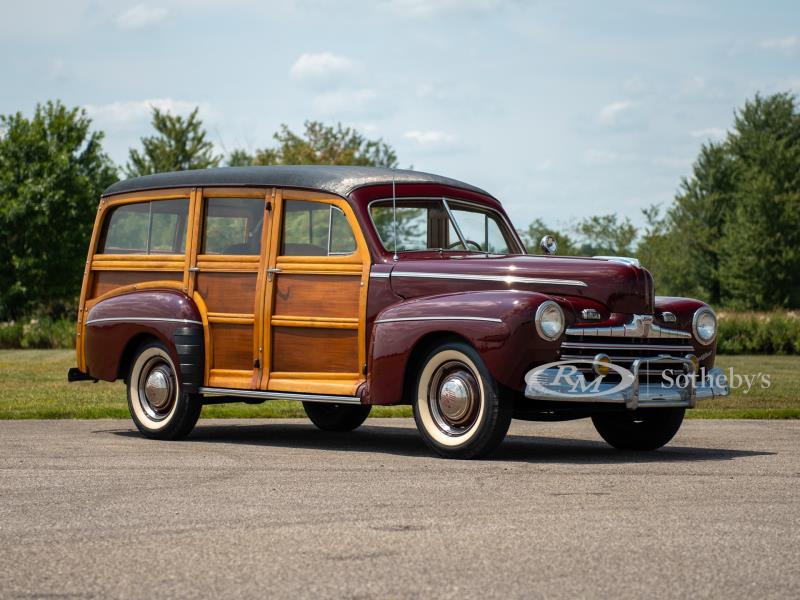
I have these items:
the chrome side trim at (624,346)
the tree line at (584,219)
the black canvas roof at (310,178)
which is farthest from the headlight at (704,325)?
the tree line at (584,219)

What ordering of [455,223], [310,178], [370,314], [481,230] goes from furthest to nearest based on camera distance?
[481,230] → [455,223] → [310,178] → [370,314]

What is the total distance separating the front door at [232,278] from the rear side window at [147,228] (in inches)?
11.5

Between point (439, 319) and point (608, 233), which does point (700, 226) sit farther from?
point (439, 319)

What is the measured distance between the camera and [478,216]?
36.0 ft

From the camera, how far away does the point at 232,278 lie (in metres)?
10.8

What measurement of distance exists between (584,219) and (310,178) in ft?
227

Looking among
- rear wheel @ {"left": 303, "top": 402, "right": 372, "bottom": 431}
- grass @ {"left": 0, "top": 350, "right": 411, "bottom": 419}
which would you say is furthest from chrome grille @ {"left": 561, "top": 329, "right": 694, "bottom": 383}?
grass @ {"left": 0, "top": 350, "right": 411, "bottom": 419}

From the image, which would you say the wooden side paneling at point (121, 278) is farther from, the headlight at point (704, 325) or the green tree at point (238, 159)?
the green tree at point (238, 159)

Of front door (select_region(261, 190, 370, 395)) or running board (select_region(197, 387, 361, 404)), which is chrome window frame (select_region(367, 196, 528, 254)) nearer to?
front door (select_region(261, 190, 370, 395))

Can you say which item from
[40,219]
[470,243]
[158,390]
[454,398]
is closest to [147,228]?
[158,390]

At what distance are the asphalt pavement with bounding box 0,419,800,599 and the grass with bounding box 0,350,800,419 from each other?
379cm

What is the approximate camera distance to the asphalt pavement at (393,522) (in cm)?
489

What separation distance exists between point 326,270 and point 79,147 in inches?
1775

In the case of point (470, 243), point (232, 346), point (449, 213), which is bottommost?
point (232, 346)
